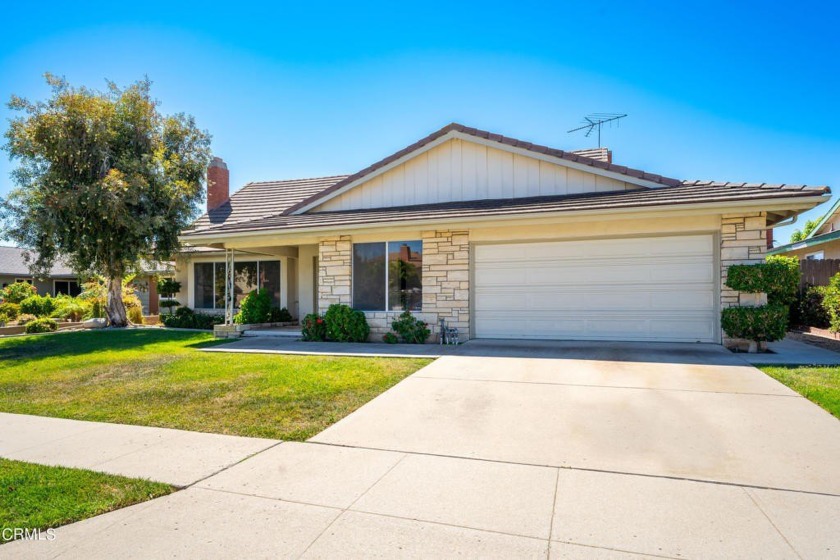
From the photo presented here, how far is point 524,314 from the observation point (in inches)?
432

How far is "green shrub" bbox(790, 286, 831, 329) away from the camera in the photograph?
11227 millimetres

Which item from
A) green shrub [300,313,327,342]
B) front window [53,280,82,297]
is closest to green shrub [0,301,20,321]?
front window [53,280,82,297]

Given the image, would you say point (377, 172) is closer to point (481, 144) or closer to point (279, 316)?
point (481, 144)

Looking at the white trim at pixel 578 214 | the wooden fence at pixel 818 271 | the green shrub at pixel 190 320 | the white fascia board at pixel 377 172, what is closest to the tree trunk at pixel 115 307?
the green shrub at pixel 190 320

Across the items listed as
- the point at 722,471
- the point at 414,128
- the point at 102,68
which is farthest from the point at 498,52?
the point at 102,68

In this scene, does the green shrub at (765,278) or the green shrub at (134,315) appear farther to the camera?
the green shrub at (134,315)

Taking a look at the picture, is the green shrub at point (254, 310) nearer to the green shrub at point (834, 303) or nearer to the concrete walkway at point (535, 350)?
the concrete walkway at point (535, 350)

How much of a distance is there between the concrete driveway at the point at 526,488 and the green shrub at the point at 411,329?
5106 millimetres

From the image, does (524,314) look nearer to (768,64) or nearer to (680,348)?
(680,348)

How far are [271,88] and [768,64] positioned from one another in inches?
507

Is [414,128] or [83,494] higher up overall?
[414,128]

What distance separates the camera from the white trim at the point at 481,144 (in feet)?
35.2

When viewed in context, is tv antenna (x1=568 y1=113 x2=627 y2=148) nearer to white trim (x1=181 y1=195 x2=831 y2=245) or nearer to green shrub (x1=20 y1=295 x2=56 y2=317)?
white trim (x1=181 y1=195 x2=831 y2=245)

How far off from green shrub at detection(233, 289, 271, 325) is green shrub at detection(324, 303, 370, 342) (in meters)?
4.08
